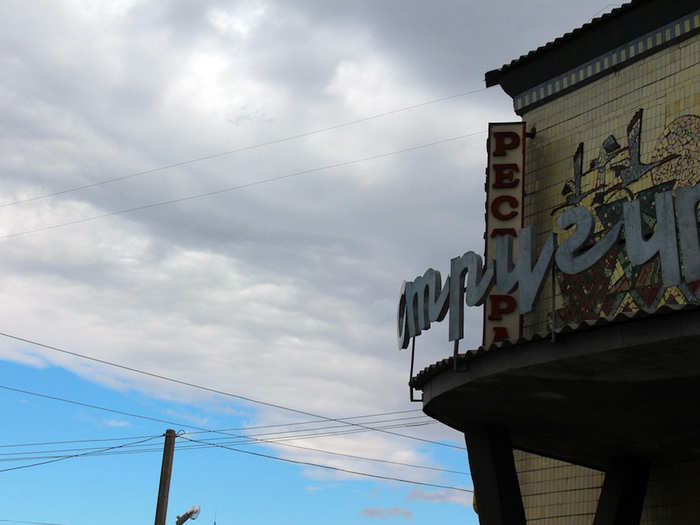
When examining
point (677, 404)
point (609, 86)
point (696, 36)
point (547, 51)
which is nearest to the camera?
point (677, 404)

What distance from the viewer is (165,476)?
33.0 meters

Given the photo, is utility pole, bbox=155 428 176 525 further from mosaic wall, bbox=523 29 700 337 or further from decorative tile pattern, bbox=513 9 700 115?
decorative tile pattern, bbox=513 9 700 115

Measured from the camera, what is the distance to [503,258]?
56.8ft

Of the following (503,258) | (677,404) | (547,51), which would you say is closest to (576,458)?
(677,404)

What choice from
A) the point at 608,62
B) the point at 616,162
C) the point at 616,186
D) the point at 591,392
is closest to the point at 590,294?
the point at 616,186

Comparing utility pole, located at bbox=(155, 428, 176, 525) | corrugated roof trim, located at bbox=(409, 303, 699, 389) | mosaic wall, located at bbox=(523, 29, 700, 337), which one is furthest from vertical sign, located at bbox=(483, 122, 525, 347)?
utility pole, located at bbox=(155, 428, 176, 525)

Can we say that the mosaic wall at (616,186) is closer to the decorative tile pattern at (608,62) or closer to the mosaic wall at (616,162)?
the mosaic wall at (616,162)

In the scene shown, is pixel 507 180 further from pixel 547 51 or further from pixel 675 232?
pixel 675 232

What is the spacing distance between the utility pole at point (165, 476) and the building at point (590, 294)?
1385 centimetres

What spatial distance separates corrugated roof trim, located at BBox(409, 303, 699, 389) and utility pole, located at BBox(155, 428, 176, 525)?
53.5 ft

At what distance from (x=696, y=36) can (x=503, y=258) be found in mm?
8680

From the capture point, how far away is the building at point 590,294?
595 inches

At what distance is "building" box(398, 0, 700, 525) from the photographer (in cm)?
1512

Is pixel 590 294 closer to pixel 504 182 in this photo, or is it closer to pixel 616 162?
pixel 616 162
